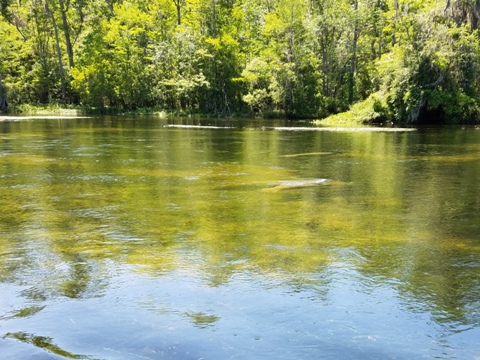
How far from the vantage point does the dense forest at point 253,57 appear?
109ft

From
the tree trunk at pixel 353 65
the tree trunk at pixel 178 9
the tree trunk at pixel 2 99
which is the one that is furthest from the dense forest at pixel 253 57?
the tree trunk at pixel 2 99

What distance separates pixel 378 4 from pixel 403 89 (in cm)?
1799

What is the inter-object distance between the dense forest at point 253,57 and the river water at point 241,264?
20.7 metres

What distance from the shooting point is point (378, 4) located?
155ft

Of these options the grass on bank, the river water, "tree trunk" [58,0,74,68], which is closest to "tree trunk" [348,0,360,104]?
the grass on bank

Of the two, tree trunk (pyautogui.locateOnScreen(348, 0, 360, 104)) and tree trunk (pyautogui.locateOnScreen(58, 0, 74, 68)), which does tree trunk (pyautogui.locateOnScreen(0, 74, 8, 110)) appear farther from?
tree trunk (pyautogui.locateOnScreen(348, 0, 360, 104))

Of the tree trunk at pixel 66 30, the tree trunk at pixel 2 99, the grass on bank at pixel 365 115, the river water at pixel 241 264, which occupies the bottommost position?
the river water at pixel 241 264

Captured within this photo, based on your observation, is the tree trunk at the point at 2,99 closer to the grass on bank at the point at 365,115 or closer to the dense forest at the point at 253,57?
the dense forest at the point at 253,57

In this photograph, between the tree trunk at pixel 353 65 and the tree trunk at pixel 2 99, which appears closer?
the tree trunk at pixel 353 65

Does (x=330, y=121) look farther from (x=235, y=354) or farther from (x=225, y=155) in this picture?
(x=235, y=354)

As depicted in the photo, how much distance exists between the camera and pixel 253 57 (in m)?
48.0

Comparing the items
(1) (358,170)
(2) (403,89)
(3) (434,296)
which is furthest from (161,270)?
(2) (403,89)

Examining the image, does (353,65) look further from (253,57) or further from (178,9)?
(178,9)

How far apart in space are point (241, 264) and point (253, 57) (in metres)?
43.4
